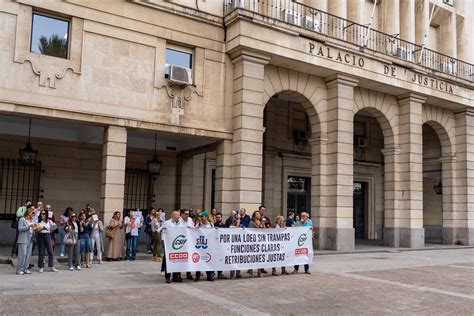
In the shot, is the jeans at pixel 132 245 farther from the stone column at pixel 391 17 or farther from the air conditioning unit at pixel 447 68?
the air conditioning unit at pixel 447 68

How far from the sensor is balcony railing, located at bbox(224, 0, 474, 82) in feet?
57.9

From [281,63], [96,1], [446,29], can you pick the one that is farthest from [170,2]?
[446,29]

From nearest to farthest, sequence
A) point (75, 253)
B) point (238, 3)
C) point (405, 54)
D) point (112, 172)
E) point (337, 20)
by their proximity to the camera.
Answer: point (75, 253)
point (112, 172)
point (238, 3)
point (337, 20)
point (405, 54)

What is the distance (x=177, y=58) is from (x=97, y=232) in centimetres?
665

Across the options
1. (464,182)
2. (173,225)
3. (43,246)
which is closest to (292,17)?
(173,225)

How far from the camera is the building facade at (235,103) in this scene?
14.2m

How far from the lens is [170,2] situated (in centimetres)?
1586

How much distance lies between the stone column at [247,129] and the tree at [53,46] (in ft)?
19.3

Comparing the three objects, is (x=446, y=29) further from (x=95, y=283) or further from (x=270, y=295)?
(x=95, y=283)

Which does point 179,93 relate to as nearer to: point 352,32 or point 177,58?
point 177,58

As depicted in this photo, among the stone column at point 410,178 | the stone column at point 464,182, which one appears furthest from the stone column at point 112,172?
the stone column at point 464,182

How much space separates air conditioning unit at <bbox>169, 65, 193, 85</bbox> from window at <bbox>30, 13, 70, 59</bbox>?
336 cm

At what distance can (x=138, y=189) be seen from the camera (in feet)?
63.9

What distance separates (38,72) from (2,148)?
504cm
